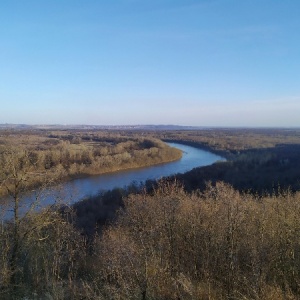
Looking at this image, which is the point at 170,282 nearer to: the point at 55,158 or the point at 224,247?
the point at 224,247

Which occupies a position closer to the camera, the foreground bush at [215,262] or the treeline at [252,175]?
the foreground bush at [215,262]

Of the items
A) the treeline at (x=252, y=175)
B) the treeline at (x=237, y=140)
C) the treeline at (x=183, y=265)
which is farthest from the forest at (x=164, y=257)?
the treeline at (x=237, y=140)

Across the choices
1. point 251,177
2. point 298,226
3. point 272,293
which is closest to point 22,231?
point 272,293

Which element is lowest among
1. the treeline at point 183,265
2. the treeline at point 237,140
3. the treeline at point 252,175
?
the treeline at point 252,175

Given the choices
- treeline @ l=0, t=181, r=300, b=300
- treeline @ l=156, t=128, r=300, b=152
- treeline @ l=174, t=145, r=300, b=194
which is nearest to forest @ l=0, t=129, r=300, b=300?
treeline @ l=0, t=181, r=300, b=300

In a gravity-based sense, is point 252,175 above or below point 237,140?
below

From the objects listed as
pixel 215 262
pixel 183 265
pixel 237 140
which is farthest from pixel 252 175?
pixel 237 140

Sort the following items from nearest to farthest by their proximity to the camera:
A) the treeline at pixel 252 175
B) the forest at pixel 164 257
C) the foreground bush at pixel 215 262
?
the foreground bush at pixel 215 262 < the forest at pixel 164 257 < the treeline at pixel 252 175

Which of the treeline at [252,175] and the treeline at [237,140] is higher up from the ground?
the treeline at [237,140]

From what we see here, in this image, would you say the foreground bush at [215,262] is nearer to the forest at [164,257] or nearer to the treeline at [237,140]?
the forest at [164,257]

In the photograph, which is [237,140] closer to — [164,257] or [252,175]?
[252,175]

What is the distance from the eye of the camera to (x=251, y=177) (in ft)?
74.6

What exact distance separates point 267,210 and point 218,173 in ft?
57.5

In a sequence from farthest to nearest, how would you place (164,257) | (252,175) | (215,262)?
(252,175), (164,257), (215,262)
